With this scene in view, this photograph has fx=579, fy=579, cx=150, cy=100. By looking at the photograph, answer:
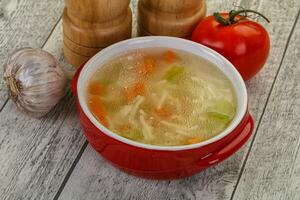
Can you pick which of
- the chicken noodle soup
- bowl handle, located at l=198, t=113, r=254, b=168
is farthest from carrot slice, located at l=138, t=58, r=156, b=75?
bowl handle, located at l=198, t=113, r=254, b=168

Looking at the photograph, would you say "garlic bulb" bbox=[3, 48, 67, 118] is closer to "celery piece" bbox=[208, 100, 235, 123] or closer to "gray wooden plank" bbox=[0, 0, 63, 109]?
"gray wooden plank" bbox=[0, 0, 63, 109]

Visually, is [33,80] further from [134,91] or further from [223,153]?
[223,153]

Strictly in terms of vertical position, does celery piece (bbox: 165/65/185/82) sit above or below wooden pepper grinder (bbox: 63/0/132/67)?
below

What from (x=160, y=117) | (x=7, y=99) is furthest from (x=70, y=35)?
(x=160, y=117)

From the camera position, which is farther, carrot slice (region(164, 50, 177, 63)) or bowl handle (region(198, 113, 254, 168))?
carrot slice (region(164, 50, 177, 63))

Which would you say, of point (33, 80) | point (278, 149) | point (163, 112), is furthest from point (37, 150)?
point (278, 149)

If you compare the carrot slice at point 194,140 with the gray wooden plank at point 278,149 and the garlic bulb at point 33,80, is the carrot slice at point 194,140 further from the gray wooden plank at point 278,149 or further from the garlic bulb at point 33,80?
the garlic bulb at point 33,80

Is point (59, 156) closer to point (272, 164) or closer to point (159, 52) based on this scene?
point (159, 52)
